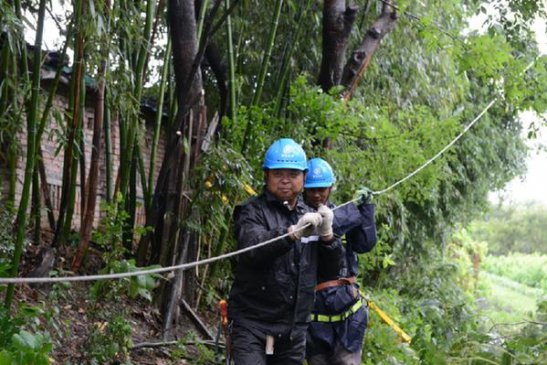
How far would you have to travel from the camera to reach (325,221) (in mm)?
4773

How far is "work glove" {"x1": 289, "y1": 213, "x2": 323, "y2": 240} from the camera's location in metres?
4.56

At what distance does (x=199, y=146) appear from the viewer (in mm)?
7840

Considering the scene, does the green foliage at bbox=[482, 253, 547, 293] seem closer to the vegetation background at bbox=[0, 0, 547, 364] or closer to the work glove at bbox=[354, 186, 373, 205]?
the vegetation background at bbox=[0, 0, 547, 364]

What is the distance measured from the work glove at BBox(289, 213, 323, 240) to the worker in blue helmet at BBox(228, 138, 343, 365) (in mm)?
34

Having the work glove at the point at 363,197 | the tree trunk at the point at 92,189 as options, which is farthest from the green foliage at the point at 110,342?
the work glove at the point at 363,197

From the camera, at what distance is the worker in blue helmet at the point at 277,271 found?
191 inches

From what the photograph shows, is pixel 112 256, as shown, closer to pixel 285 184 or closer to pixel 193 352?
pixel 193 352

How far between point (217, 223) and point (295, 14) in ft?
12.5

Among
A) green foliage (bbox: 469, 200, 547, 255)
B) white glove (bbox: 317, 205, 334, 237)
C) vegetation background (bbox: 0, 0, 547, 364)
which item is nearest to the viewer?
white glove (bbox: 317, 205, 334, 237)

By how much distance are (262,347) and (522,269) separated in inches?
1782

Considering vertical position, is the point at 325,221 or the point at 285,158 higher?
the point at 285,158

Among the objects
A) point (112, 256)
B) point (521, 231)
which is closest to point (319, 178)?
point (112, 256)

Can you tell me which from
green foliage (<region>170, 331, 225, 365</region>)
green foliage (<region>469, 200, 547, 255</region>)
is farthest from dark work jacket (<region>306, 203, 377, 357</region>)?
green foliage (<region>469, 200, 547, 255</region>)

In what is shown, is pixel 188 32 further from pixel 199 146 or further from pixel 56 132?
pixel 56 132
